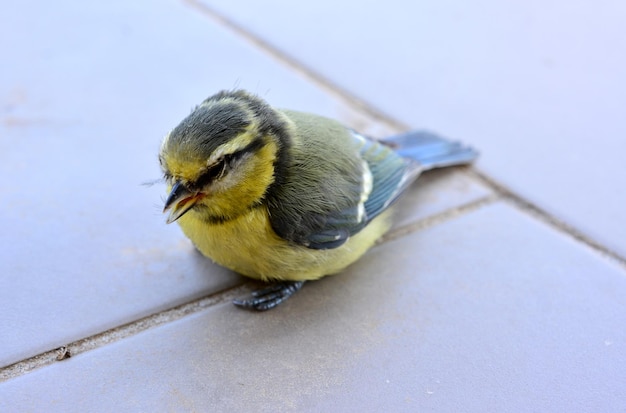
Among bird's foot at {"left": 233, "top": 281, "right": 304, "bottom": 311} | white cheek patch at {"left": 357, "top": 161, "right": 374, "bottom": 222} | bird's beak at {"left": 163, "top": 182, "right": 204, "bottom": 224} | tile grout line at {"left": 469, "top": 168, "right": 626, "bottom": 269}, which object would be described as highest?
bird's beak at {"left": 163, "top": 182, "right": 204, "bottom": 224}

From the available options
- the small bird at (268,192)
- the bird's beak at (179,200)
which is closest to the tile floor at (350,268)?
the small bird at (268,192)

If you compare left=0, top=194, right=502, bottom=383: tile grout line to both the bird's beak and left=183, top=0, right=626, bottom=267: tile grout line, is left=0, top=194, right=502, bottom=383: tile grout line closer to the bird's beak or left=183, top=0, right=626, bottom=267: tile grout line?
the bird's beak

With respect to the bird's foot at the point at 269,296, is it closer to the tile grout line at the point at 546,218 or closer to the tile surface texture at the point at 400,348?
the tile surface texture at the point at 400,348

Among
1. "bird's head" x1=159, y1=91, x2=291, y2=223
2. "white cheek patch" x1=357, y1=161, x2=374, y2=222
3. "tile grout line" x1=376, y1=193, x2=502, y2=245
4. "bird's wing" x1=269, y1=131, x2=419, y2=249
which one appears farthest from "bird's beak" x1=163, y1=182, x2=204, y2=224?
Answer: "tile grout line" x1=376, y1=193, x2=502, y2=245

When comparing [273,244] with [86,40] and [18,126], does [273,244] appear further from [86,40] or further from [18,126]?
[86,40]

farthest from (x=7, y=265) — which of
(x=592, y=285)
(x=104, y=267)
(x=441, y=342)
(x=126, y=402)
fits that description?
(x=592, y=285)
